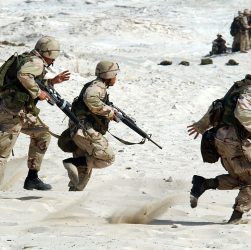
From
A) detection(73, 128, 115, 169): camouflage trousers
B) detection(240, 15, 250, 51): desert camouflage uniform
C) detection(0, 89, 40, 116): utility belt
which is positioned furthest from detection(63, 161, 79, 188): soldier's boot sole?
detection(240, 15, 250, 51): desert camouflage uniform

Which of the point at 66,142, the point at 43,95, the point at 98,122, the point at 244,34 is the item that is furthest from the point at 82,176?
the point at 244,34

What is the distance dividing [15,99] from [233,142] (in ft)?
7.02

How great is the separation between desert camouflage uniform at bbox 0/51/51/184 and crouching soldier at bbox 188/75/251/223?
166 centimetres

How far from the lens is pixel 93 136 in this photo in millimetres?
7598

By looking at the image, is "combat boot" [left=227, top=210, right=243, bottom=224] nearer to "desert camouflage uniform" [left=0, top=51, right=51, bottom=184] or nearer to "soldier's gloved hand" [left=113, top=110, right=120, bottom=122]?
"soldier's gloved hand" [left=113, top=110, right=120, bottom=122]

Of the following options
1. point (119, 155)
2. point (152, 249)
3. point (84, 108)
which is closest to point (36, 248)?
point (152, 249)

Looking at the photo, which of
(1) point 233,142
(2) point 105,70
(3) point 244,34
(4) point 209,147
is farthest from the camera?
(3) point 244,34

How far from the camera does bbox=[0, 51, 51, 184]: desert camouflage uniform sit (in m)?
7.12

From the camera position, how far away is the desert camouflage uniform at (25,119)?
7.12 meters

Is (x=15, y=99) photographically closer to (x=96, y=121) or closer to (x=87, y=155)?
(x=96, y=121)

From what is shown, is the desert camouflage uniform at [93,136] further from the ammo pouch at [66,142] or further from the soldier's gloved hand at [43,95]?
the soldier's gloved hand at [43,95]

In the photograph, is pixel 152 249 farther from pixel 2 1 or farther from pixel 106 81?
pixel 2 1

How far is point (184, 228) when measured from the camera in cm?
598

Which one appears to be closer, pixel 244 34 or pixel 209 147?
pixel 209 147
